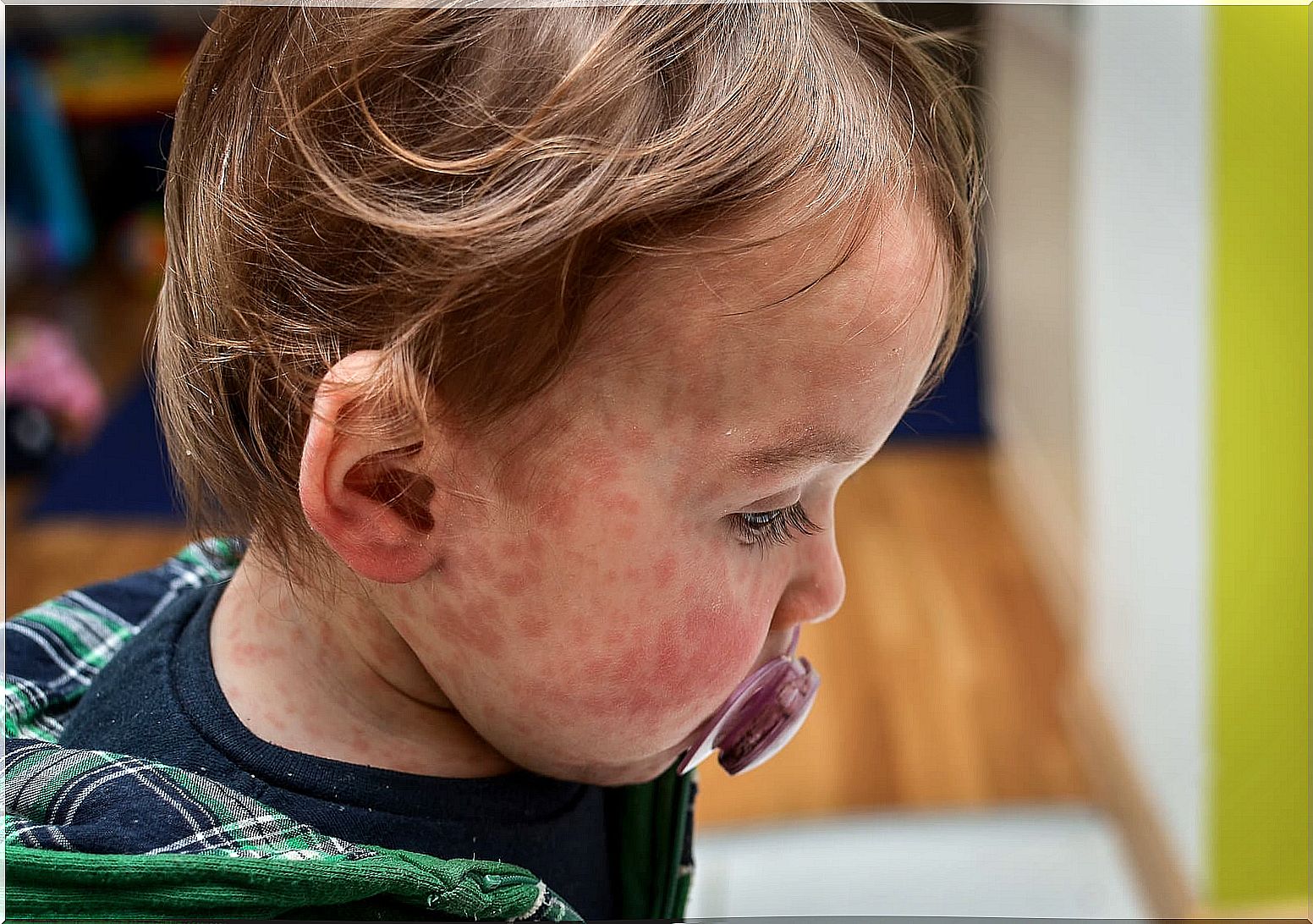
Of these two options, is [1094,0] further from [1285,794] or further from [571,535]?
[571,535]

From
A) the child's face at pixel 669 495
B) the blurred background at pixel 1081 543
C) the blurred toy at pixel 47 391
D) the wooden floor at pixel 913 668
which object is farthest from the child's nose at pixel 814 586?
the blurred toy at pixel 47 391

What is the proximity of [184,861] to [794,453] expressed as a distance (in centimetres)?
21

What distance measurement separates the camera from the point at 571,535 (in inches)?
15.9

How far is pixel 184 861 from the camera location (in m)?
0.39

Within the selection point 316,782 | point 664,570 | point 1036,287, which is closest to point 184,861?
point 316,782

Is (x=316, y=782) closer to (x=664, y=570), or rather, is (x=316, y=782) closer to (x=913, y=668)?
(x=664, y=570)

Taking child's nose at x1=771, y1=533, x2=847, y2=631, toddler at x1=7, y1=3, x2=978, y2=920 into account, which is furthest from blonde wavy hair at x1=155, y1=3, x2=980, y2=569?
child's nose at x1=771, y1=533, x2=847, y2=631

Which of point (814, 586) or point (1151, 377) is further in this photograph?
point (1151, 377)

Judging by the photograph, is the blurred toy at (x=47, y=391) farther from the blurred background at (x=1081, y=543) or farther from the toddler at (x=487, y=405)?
the toddler at (x=487, y=405)

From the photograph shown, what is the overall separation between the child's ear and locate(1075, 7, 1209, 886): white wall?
96 cm

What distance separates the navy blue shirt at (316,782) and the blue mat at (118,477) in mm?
1632

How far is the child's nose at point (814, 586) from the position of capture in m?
0.45

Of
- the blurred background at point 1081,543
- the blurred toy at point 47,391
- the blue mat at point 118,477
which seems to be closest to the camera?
the blurred background at point 1081,543

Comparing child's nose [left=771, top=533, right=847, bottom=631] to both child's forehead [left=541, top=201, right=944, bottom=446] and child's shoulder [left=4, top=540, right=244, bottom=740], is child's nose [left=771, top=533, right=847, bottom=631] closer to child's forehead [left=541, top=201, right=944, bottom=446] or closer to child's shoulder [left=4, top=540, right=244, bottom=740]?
child's forehead [left=541, top=201, right=944, bottom=446]
